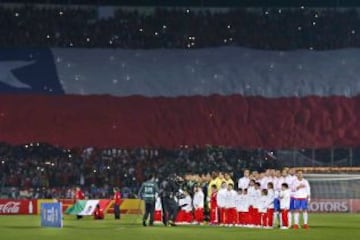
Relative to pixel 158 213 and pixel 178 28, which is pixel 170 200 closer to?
pixel 158 213

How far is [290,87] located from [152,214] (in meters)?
20.7

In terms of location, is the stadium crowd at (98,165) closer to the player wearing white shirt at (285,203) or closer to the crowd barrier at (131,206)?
the crowd barrier at (131,206)

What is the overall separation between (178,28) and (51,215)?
28.4 m

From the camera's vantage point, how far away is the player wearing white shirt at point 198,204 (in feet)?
124

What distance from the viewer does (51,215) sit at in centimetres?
3453

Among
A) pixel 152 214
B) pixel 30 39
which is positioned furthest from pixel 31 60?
pixel 152 214

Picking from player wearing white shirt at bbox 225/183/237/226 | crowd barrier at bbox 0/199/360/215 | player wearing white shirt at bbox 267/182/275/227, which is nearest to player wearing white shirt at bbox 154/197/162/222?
player wearing white shirt at bbox 225/183/237/226

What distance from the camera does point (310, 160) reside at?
172 ft

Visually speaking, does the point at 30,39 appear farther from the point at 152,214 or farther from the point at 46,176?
the point at 152,214

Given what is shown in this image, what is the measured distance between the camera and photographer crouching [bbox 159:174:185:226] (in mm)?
36406

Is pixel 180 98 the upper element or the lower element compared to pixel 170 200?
upper

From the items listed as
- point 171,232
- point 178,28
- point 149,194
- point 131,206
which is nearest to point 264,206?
point 149,194

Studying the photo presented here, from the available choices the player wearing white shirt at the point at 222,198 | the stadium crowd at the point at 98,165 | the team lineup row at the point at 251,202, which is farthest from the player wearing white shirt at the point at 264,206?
the stadium crowd at the point at 98,165

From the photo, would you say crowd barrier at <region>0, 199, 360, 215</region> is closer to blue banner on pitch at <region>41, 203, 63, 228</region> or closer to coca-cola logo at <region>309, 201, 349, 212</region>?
coca-cola logo at <region>309, 201, 349, 212</region>
